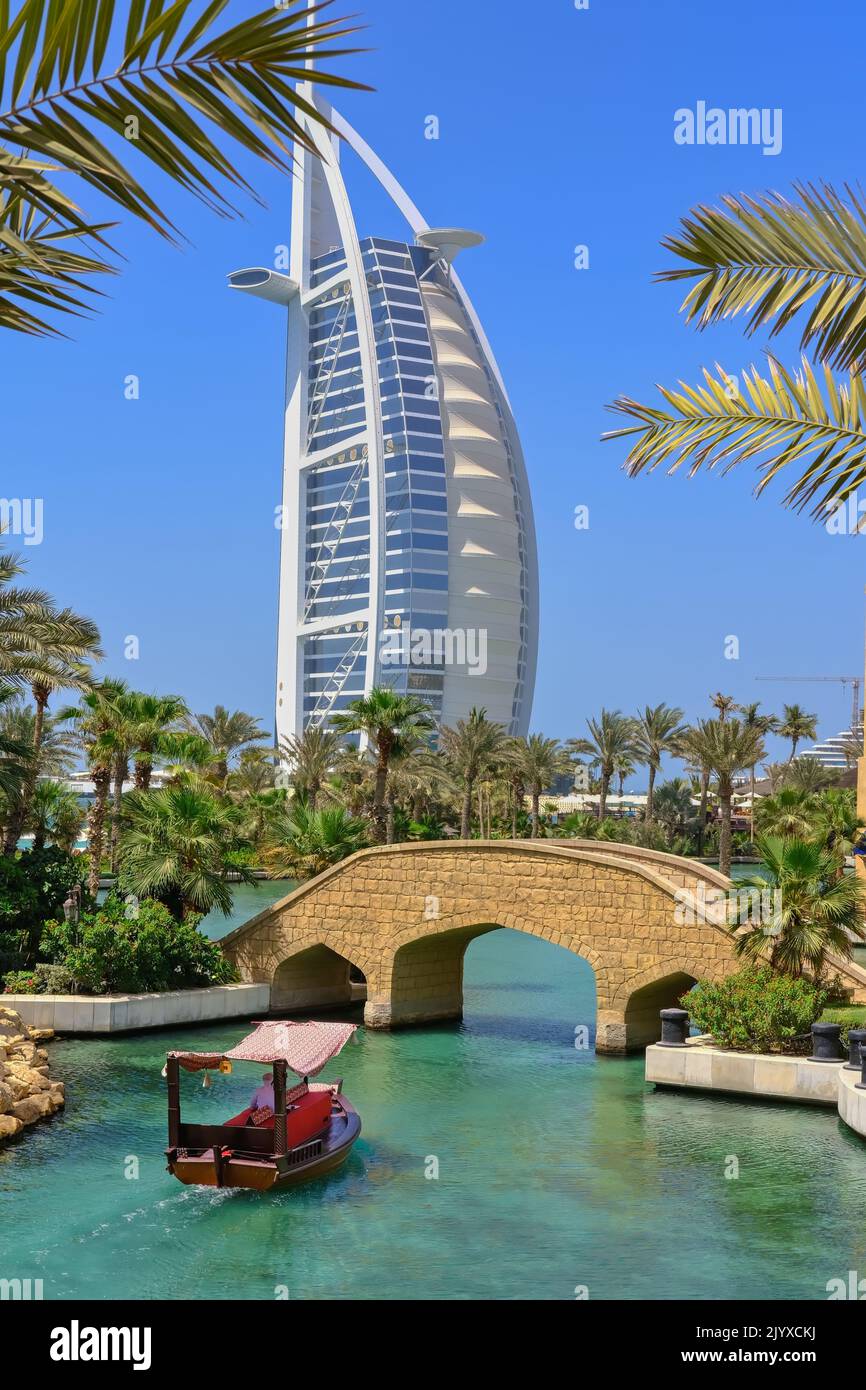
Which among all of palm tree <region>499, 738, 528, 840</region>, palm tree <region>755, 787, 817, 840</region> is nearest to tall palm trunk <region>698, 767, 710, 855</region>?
palm tree <region>499, 738, 528, 840</region>

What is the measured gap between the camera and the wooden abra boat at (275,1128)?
1883cm

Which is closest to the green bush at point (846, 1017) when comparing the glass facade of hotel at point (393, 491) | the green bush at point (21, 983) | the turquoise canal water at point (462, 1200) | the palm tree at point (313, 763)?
the turquoise canal water at point (462, 1200)

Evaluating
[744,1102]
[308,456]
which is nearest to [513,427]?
[308,456]

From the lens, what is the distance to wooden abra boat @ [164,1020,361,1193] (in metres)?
18.8

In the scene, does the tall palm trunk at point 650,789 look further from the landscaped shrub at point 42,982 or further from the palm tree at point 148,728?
the landscaped shrub at point 42,982

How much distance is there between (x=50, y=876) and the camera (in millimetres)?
33031

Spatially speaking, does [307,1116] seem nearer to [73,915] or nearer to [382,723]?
[73,915]

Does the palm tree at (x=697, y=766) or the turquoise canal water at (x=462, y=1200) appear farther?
the palm tree at (x=697, y=766)

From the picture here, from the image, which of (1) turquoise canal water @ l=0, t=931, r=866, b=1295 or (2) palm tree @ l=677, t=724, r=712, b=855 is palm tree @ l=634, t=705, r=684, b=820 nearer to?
(2) palm tree @ l=677, t=724, r=712, b=855

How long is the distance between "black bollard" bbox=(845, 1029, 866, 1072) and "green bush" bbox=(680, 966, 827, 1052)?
4.23 feet

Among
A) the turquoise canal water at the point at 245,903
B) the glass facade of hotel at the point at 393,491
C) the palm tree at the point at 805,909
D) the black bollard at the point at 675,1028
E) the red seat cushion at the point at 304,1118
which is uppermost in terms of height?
the glass facade of hotel at the point at 393,491

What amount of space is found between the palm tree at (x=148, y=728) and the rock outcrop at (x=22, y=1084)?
50.7 ft

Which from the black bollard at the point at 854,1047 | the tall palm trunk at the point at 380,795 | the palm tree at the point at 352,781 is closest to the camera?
the black bollard at the point at 854,1047
